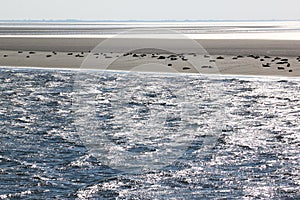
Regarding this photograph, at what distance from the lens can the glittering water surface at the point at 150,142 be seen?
1200 centimetres

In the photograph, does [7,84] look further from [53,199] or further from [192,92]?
[53,199]

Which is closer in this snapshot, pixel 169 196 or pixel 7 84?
pixel 169 196

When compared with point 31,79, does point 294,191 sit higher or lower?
lower

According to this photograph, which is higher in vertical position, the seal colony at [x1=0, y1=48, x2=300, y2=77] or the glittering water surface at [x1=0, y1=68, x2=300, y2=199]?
the seal colony at [x1=0, y1=48, x2=300, y2=77]

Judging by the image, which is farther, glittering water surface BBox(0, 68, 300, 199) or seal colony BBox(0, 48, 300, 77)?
seal colony BBox(0, 48, 300, 77)

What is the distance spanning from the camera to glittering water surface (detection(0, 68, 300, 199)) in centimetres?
1200

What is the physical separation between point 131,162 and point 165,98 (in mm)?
9943

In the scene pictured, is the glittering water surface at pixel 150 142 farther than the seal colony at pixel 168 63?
No

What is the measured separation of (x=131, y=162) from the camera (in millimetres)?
13875

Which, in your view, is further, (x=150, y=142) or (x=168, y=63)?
(x=168, y=63)

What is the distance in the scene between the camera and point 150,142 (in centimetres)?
1592

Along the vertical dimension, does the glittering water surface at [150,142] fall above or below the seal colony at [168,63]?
below

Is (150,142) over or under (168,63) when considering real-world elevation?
under

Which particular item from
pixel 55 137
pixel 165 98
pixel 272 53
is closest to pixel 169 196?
pixel 55 137
